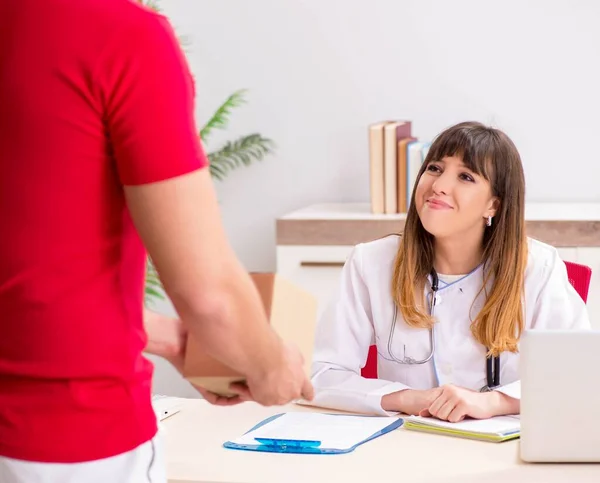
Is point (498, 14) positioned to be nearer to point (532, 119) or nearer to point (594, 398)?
point (532, 119)

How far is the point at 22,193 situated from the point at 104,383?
0.75 ft

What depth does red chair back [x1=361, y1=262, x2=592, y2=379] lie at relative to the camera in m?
2.67

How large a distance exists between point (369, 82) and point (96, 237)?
3.23 meters

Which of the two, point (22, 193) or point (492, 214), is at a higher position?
point (22, 193)

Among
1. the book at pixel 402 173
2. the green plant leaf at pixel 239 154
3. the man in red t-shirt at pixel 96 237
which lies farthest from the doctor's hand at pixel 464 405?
the green plant leaf at pixel 239 154

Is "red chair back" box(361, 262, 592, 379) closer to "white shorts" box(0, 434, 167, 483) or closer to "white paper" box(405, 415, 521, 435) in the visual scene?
"white paper" box(405, 415, 521, 435)

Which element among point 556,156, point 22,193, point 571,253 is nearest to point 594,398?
point 22,193

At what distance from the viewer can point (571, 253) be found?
3.58 meters

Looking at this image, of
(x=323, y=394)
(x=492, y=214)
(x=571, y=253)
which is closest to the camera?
(x=323, y=394)

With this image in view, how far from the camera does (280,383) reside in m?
1.19

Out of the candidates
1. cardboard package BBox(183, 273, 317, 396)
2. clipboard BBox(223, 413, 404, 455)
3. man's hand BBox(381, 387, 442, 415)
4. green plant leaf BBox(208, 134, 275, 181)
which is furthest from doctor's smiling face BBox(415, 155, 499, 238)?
green plant leaf BBox(208, 134, 275, 181)

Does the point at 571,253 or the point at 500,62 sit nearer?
the point at 571,253

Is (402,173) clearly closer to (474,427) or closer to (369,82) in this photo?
(369,82)

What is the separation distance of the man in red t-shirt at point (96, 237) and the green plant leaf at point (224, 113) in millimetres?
2953
